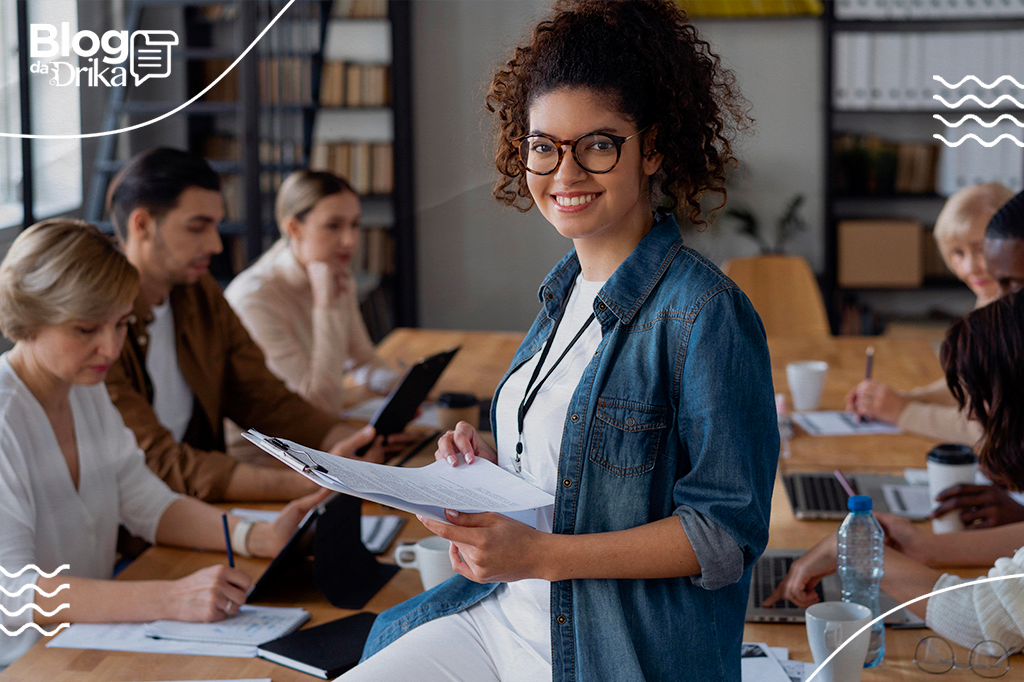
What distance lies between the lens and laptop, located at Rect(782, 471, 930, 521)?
1566 mm

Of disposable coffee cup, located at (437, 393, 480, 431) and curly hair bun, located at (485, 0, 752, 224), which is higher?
curly hair bun, located at (485, 0, 752, 224)

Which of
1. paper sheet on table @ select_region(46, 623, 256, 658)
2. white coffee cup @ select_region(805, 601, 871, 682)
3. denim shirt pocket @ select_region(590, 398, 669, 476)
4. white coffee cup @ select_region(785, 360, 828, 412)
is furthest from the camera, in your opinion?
white coffee cup @ select_region(785, 360, 828, 412)

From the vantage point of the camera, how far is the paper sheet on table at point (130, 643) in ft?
3.86

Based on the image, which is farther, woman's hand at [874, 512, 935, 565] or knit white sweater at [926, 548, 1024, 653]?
woman's hand at [874, 512, 935, 565]

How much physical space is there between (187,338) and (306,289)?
689mm

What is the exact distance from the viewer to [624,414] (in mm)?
957

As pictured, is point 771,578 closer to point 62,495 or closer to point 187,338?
point 62,495

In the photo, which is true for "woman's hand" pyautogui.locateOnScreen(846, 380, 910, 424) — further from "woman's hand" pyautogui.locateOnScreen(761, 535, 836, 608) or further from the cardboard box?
the cardboard box

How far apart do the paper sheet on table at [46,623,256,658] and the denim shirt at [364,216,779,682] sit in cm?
44

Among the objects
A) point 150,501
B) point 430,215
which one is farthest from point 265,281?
point 430,215

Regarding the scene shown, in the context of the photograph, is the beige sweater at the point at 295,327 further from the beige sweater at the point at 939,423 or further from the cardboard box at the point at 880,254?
the cardboard box at the point at 880,254

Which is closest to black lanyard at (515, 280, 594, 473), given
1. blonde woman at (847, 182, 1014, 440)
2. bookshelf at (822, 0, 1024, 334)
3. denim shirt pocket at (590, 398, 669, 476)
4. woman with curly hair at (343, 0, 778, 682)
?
woman with curly hair at (343, 0, 778, 682)

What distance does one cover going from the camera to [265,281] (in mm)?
2490

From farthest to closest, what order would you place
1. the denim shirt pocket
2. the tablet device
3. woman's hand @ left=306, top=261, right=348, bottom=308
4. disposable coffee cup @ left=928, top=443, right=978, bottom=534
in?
woman's hand @ left=306, top=261, right=348, bottom=308 < the tablet device < disposable coffee cup @ left=928, top=443, right=978, bottom=534 < the denim shirt pocket
